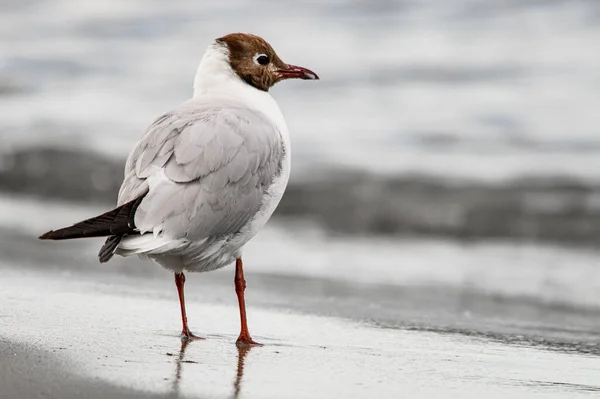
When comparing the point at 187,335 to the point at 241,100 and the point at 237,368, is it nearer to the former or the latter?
the point at 237,368

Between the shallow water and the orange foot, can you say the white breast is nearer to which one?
the orange foot

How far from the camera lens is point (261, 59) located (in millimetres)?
4855

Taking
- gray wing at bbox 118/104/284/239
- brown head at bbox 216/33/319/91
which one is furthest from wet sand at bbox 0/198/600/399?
brown head at bbox 216/33/319/91

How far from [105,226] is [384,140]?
308 inches

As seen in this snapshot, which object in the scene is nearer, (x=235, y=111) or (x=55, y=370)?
(x=55, y=370)

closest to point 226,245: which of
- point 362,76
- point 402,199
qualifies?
point 402,199

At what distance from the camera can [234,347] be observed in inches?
155

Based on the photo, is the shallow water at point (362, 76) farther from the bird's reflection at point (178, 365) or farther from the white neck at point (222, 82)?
the bird's reflection at point (178, 365)

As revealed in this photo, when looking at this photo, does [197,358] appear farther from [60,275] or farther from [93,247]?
[93,247]

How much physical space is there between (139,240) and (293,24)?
13.2 meters

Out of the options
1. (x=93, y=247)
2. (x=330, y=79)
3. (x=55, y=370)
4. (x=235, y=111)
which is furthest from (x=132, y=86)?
(x=55, y=370)

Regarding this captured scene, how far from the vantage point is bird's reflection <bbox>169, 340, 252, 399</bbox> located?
3.08 m

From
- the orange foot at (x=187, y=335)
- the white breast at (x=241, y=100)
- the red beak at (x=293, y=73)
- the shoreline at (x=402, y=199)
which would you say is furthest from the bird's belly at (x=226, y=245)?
the shoreline at (x=402, y=199)

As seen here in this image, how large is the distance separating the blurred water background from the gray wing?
1.16 m
